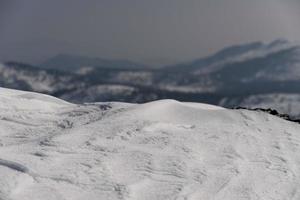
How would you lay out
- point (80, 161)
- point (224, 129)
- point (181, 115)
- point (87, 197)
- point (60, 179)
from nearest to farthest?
point (87, 197) → point (60, 179) → point (80, 161) → point (224, 129) → point (181, 115)

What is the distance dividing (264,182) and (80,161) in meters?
4.61

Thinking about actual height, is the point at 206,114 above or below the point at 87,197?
above

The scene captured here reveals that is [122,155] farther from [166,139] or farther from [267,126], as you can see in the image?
[267,126]

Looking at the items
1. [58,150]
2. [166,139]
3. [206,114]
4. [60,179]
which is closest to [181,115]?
[206,114]

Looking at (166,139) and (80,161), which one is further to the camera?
(166,139)

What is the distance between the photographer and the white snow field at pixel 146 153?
11.4 m

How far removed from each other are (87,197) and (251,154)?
5.38 metres

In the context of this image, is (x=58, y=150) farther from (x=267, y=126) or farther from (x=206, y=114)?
(x=267, y=126)

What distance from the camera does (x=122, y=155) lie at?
1329cm

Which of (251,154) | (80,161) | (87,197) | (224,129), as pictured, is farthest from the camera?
(224,129)

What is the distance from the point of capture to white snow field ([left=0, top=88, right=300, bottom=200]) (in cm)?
1135

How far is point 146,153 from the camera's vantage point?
13.5 m

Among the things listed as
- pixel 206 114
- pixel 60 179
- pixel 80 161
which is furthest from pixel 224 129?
pixel 60 179

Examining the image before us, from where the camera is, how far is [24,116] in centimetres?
1742
